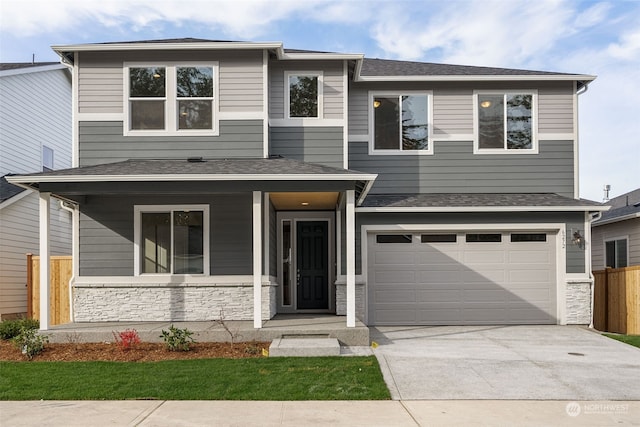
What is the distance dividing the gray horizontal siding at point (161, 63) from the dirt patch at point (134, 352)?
15.7 ft

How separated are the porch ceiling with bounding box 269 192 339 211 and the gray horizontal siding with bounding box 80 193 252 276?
740 mm

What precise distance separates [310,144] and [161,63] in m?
3.42

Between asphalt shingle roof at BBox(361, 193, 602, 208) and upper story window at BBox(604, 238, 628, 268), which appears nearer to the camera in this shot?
asphalt shingle roof at BBox(361, 193, 602, 208)

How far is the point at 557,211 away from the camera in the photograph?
11867 mm

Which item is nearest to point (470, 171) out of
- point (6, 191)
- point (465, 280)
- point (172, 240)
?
point (465, 280)

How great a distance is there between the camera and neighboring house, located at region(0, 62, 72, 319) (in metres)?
14.1

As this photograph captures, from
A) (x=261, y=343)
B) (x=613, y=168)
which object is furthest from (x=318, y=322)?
(x=613, y=168)

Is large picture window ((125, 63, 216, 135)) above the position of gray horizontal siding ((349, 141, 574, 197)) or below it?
above

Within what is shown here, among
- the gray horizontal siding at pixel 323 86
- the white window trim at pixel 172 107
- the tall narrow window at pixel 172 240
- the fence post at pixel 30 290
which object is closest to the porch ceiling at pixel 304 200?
the tall narrow window at pixel 172 240

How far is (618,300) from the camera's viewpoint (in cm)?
1253

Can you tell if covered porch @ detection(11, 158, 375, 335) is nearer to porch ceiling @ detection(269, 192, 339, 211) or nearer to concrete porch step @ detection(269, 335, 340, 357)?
porch ceiling @ detection(269, 192, 339, 211)

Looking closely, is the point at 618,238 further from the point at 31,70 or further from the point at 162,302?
the point at 31,70

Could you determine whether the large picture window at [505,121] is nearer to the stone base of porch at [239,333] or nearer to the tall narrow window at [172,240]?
the stone base of porch at [239,333]

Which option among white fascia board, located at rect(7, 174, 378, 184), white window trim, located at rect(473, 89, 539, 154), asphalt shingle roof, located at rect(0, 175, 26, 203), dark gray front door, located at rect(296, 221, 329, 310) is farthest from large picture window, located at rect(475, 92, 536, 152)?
asphalt shingle roof, located at rect(0, 175, 26, 203)
